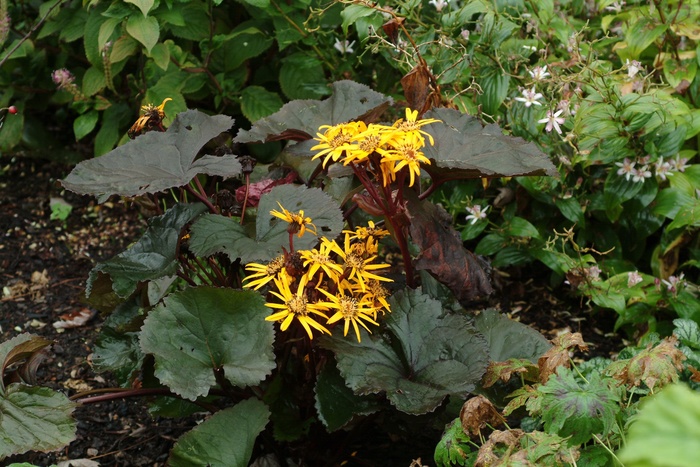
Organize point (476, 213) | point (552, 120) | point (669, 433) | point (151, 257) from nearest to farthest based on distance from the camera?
point (669, 433) < point (151, 257) < point (552, 120) < point (476, 213)

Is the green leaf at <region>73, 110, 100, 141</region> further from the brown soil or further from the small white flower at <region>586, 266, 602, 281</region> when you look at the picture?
the small white flower at <region>586, 266, 602, 281</region>

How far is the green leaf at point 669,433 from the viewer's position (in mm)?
515

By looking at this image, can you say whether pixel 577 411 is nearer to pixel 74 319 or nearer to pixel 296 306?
pixel 296 306

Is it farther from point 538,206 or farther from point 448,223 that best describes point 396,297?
point 538,206

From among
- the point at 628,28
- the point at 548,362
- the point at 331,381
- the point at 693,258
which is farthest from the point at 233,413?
the point at 628,28

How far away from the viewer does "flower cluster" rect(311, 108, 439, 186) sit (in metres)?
1.60

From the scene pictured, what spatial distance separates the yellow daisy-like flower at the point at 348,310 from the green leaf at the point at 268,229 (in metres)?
0.13

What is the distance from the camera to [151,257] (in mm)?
1860

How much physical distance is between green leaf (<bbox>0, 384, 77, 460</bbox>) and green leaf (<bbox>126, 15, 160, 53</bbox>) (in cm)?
136

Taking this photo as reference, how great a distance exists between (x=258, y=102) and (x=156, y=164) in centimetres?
133

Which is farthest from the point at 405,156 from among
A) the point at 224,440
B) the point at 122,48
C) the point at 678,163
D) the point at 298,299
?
the point at 122,48

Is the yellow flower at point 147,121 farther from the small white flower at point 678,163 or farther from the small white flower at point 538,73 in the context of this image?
the small white flower at point 678,163

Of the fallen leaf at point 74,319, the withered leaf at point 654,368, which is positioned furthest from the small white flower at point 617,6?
the fallen leaf at point 74,319

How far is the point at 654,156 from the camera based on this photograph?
2.46m
